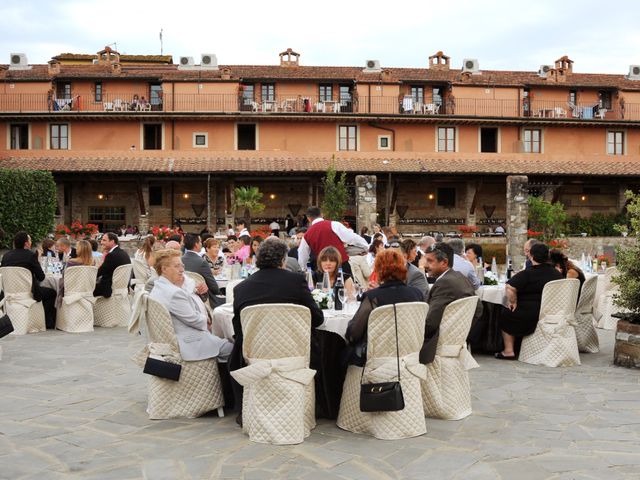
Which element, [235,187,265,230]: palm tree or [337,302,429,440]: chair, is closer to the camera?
[337,302,429,440]: chair

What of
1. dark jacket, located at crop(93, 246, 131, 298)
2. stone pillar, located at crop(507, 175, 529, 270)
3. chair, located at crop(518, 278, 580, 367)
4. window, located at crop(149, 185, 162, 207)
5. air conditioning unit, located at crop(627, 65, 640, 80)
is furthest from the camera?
air conditioning unit, located at crop(627, 65, 640, 80)

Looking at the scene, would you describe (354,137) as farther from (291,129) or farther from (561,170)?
(561,170)

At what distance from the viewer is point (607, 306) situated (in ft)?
33.9

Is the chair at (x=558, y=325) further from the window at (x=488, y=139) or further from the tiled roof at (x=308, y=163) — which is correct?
the window at (x=488, y=139)

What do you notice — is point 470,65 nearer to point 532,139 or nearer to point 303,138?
point 532,139

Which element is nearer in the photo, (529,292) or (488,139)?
(529,292)

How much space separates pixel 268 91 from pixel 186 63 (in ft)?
15.6

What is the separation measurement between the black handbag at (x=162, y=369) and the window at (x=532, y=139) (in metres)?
29.3

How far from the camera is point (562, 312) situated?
7305 mm

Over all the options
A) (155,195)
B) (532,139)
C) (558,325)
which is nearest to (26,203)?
(155,195)

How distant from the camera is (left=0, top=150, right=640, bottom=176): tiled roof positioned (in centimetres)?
2794

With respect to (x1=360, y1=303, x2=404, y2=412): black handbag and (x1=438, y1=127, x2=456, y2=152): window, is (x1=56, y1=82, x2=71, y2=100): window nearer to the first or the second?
(x1=438, y1=127, x2=456, y2=152): window

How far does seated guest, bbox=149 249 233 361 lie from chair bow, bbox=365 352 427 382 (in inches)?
53.7

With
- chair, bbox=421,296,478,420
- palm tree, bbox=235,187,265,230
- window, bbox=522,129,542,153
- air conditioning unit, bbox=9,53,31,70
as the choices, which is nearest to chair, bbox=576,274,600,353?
chair, bbox=421,296,478,420
